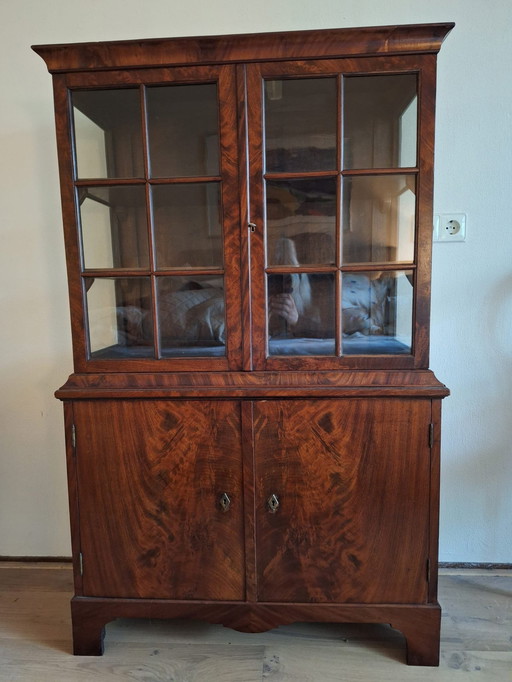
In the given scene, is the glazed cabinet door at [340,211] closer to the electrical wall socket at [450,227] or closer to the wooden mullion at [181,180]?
the wooden mullion at [181,180]

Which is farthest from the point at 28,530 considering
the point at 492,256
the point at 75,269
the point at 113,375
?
the point at 492,256

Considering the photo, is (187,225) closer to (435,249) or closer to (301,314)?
(301,314)

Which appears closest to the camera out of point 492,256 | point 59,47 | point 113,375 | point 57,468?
point 59,47

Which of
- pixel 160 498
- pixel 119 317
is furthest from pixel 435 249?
pixel 160 498

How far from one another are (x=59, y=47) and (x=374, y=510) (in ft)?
4.54

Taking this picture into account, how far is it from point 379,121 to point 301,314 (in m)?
0.51

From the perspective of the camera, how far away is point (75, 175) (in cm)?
113

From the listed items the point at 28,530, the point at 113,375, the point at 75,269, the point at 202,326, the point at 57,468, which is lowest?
the point at 28,530

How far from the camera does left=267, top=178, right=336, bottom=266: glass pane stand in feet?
3.66

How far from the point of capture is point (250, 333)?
3.70 ft

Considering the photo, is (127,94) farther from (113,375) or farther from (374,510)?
(374,510)

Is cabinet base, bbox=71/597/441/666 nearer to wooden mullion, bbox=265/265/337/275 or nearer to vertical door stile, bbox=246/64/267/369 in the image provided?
vertical door stile, bbox=246/64/267/369

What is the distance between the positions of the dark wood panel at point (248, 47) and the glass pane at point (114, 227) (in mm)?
296

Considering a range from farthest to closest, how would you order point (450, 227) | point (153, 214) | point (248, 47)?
point (450, 227)
point (153, 214)
point (248, 47)
